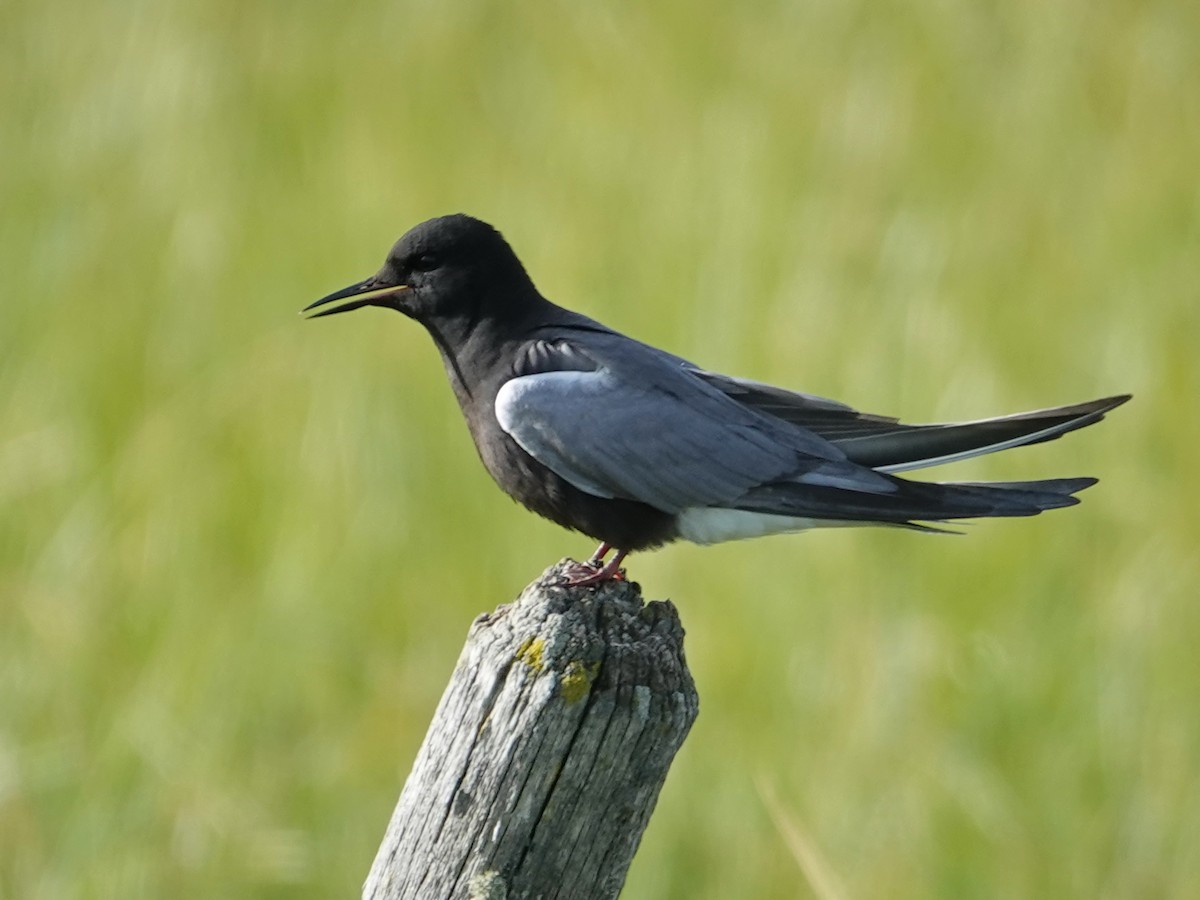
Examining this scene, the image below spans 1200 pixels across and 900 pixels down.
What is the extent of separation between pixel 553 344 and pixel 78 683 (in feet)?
7.02

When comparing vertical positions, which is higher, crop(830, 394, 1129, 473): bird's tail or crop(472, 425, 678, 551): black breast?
crop(830, 394, 1129, 473): bird's tail

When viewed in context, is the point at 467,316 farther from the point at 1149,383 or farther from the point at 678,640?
the point at 1149,383

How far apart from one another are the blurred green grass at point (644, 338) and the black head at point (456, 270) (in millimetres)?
1511

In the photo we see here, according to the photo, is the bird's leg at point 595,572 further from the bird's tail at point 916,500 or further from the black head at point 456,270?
the black head at point 456,270

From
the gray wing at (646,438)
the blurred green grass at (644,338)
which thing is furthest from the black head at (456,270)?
the blurred green grass at (644,338)

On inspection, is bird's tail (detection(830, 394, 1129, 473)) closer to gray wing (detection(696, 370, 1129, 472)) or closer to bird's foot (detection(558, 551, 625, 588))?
gray wing (detection(696, 370, 1129, 472))

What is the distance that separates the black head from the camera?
16.3 feet

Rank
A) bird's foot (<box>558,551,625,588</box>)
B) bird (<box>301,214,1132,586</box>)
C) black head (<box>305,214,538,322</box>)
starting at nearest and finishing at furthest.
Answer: bird's foot (<box>558,551,625,588</box>) < bird (<box>301,214,1132,586</box>) < black head (<box>305,214,538,322</box>)

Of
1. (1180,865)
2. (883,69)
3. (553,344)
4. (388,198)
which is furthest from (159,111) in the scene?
(1180,865)

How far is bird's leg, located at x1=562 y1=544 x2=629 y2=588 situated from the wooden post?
0.52m

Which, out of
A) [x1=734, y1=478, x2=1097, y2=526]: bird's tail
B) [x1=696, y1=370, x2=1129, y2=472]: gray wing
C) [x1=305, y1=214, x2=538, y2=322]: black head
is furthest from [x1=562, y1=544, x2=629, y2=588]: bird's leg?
[x1=305, y1=214, x2=538, y2=322]: black head

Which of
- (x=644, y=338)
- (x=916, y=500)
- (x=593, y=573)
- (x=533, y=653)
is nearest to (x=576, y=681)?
(x=533, y=653)

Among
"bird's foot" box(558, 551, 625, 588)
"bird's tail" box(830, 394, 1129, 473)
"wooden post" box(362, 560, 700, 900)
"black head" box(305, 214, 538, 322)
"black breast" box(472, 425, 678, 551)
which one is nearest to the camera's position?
"wooden post" box(362, 560, 700, 900)

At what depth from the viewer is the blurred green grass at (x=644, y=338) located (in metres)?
5.34
